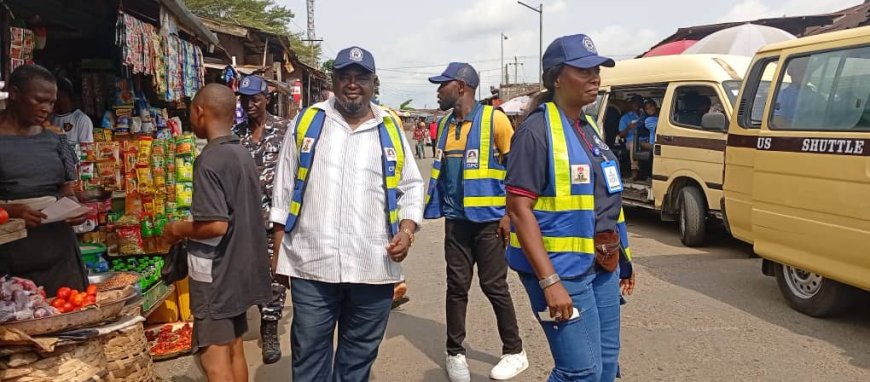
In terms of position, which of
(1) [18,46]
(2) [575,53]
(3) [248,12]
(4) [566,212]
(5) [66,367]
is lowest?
(5) [66,367]

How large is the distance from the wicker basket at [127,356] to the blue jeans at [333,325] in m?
1.11

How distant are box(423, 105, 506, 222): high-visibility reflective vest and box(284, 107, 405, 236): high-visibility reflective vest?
1017 mm

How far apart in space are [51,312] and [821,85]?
5043mm

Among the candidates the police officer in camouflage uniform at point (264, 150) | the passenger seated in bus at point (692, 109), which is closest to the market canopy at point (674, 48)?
the passenger seated in bus at point (692, 109)

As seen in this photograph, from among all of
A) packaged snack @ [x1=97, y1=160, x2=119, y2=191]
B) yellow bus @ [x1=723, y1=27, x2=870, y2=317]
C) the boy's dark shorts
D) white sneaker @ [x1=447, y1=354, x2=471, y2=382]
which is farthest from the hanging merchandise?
yellow bus @ [x1=723, y1=27, x2=870, y2=317]

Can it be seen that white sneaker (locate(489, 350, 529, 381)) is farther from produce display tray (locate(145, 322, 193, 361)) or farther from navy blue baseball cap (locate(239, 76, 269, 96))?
navy blue baseball cap (locate(239, 76, 269, 96))

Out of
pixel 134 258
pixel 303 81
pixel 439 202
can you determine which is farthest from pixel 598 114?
pixel 303 81

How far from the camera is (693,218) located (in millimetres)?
7555

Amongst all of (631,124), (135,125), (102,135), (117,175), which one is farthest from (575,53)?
(631,124)

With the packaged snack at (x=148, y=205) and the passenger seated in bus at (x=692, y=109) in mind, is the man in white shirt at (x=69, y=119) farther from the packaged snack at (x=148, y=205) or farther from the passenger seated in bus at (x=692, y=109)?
the passenger seated in bus at (x=692, y=109)

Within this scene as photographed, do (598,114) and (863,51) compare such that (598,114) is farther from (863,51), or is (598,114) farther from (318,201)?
(318,201)

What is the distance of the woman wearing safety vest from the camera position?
2.36m

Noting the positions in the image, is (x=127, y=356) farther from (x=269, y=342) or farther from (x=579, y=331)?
(x=579, y=331)

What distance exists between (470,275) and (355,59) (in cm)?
177
